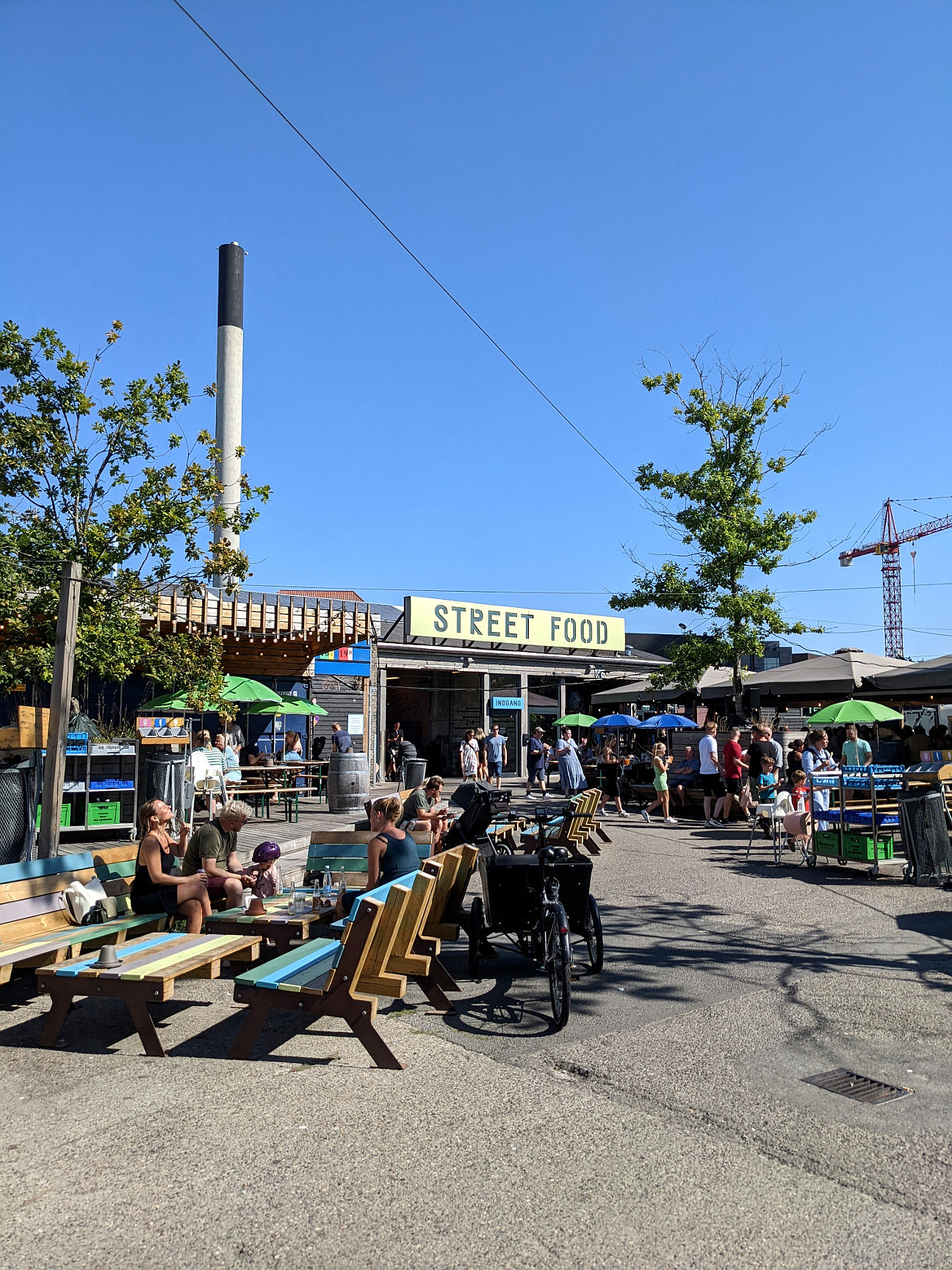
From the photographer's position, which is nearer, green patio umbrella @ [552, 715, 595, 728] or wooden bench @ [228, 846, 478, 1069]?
wooden bench @ [228, 846, 478, 1069]

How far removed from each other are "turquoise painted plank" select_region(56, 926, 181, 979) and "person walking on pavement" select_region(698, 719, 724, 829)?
11.3 meters

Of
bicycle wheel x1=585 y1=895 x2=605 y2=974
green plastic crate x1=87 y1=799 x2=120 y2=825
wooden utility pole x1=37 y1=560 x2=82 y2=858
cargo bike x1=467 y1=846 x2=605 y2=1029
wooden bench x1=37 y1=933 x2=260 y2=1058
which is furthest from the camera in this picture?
green plastic crate x1=87 y1=799 x2=120 y2=825

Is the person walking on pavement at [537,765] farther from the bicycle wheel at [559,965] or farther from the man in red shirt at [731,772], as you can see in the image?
the bicycle wheel at [559,965]

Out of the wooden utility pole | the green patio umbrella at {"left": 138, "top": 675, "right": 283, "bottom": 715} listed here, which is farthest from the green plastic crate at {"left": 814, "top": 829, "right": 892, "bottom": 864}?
the green patio umbrella at {"left": 138, "top": 675, "right": 283, "bottom": 715}

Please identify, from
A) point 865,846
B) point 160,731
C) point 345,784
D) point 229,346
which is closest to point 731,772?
point 865,846

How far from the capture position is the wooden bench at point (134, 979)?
15.8ft

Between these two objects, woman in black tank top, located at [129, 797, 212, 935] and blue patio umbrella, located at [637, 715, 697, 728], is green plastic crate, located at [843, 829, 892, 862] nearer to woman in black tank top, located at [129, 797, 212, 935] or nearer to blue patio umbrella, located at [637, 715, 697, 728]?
woman in black tank top, located at [129, 797, 212, 935]

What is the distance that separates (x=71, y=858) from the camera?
676 cm

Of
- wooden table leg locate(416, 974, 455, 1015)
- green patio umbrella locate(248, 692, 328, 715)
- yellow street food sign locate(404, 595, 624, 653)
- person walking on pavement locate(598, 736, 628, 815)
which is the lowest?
wooden table leg locate(416, 974, 455, 1015)

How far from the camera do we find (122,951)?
539 centimetres

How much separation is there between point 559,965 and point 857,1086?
160cm

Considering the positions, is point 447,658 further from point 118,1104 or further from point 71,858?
point 118,1104

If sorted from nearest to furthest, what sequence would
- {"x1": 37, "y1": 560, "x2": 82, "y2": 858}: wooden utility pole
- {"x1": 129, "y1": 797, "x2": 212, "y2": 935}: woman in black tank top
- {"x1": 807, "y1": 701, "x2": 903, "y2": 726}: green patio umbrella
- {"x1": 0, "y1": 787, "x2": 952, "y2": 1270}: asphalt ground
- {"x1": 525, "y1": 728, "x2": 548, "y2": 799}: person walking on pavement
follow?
{"x1": 0, "y1": 787, "x2": 952, "y2": 1270}: asphalt ground, {"x1": 129, "y1": 797, "x2": 212, "y2": 935}: woman in black tank top, {"x1": 37, "y1": 560, "x2": 82, "y2": 858}: wooden utility pole, {"x1": 807, "y1": 701, "x2": 903, "y2": 726}: green patio umbrella, {"x1": 525, "y1": 728, "x2": 548, "y2": 799}: person walking on pavement

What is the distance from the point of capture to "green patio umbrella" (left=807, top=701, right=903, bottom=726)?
14086 mm
